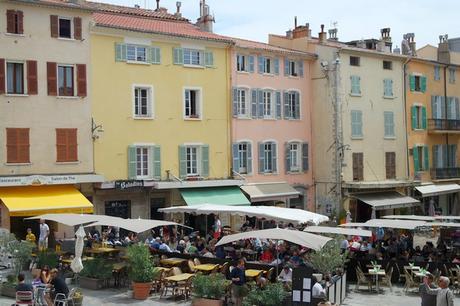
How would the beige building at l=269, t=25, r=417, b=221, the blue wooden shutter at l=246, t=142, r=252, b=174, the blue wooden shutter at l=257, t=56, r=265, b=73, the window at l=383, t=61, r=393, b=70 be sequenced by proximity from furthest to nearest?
the window at l=383, t=61, r=393, b=70, the beige building at l=269, t=25, r=417, b=221, the blue wooden shutter at l=257, t=56, r=265, b=73, the blue wooden shutter at l=246, t=142, r=252, b=174

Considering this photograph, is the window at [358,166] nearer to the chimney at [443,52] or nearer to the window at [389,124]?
the window at [389,124]

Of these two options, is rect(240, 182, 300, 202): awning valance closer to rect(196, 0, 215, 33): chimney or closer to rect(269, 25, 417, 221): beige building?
rect(269, 25, 417, 221): beige building

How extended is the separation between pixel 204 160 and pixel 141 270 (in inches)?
605

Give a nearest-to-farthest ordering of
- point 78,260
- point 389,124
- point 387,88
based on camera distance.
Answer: point 78,260, point 387,88, point 389,124

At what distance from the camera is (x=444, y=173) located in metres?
46.8

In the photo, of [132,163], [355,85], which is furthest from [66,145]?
[355,85]

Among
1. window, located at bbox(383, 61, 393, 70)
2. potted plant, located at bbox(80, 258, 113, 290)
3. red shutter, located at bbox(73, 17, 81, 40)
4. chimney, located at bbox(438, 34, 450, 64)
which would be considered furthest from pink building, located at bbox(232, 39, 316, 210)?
potted plant, located at bbox(80, 258, 113, 290)

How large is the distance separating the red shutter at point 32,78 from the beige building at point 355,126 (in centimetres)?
1704

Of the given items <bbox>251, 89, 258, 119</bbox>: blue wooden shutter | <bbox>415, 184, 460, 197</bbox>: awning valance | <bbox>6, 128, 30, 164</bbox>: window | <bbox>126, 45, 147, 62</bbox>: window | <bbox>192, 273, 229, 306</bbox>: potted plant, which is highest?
<bbox>126, 45, 147, 62</bbox>: window

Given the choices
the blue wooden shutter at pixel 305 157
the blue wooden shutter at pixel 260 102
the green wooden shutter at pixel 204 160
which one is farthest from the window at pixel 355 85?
the green wooden shutter at pixel 204 160

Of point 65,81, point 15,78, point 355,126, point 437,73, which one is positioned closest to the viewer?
point 15,78

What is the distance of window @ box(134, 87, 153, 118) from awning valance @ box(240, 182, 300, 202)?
652 centimetres

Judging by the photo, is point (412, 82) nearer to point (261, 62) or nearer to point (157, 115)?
point (261, 62)

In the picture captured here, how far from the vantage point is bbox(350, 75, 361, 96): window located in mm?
40003
